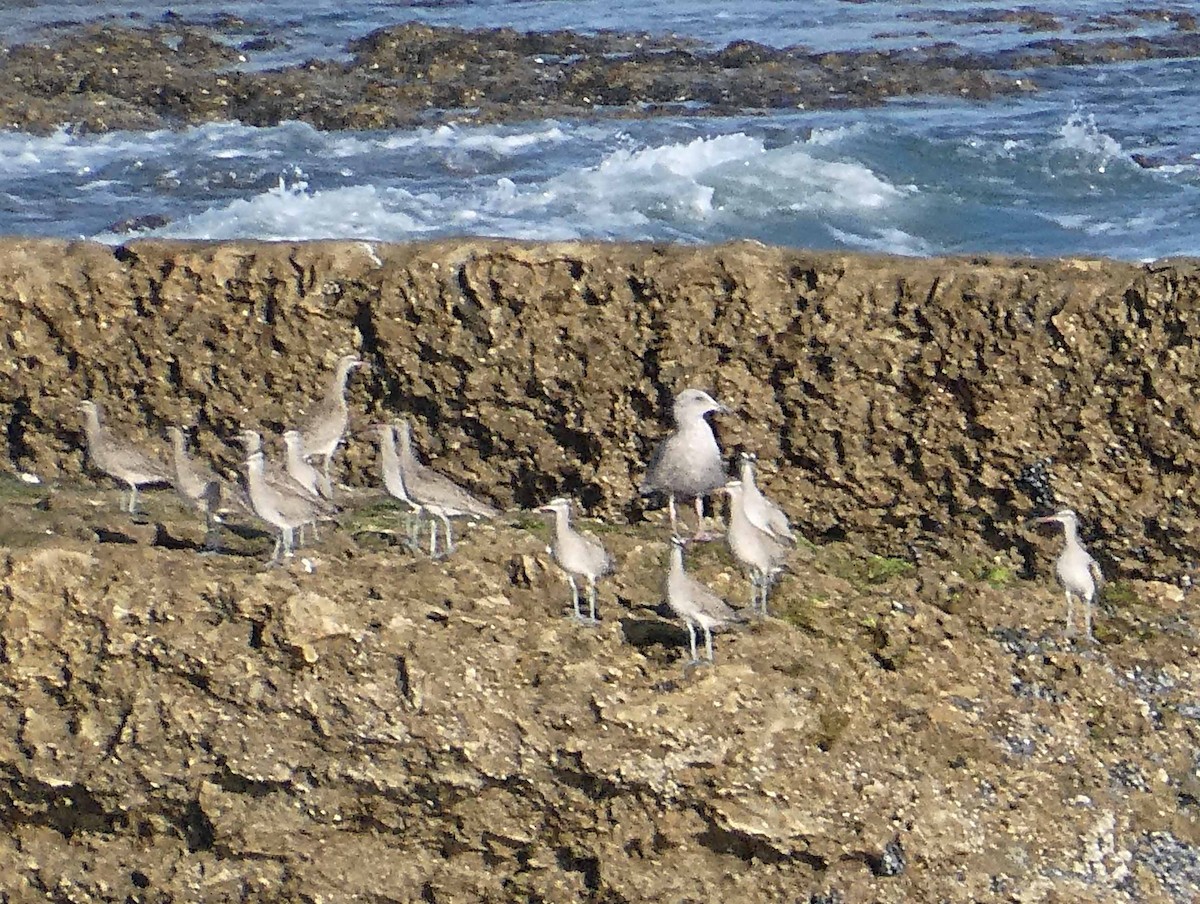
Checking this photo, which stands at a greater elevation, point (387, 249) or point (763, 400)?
point (387, 249)

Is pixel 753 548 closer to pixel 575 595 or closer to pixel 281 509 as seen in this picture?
pixel 575 595

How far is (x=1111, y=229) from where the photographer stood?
657 inches

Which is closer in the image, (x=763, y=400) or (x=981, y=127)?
(x=763, y=400)

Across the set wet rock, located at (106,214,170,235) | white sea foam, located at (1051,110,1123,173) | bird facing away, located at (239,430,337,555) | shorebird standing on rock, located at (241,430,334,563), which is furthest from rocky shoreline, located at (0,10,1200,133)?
shorebird standing on rock, located at (241,430,334,563)

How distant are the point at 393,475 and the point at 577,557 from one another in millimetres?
808

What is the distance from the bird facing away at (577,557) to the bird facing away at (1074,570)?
62.3 inches

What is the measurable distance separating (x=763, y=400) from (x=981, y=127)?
16228 mm

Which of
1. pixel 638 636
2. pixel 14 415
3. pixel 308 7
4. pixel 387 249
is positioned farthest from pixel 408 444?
pixel 308 7

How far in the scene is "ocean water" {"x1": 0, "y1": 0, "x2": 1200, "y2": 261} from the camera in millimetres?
16641

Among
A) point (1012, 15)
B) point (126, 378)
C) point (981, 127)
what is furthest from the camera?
point (1012, 15)

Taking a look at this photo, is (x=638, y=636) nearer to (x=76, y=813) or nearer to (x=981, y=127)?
(x=76, y=813)

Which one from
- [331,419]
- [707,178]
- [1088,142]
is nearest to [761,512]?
[331,419]

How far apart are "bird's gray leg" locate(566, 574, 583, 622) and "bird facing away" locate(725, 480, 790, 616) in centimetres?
55

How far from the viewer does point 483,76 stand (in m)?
25.4
